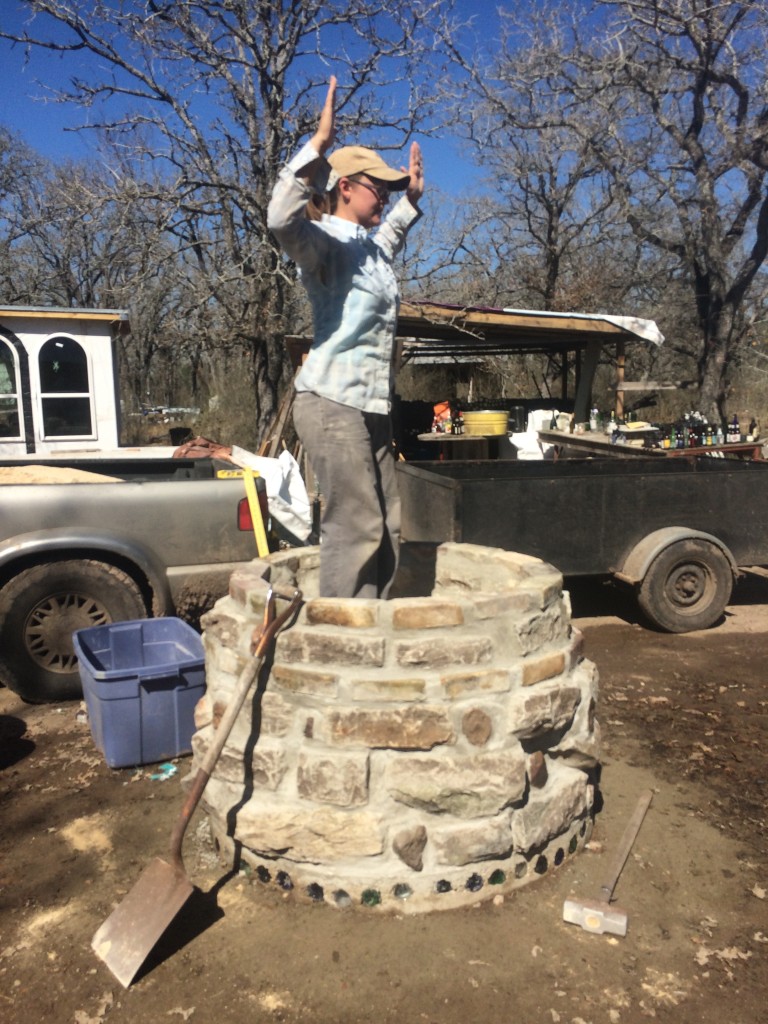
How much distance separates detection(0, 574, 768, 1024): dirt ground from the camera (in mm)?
2416

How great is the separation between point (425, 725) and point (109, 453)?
216 inches

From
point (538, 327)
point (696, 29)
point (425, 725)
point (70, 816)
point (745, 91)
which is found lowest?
point (70, 816)

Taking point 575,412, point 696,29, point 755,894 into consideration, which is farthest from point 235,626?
point 696,29

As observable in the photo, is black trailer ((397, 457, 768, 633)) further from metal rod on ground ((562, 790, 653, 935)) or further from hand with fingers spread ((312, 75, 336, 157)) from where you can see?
hand with fingers spread ((312, 75, 336, 157))

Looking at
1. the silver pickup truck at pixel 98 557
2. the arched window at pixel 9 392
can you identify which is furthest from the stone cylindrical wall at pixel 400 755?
the arched window at pixel 9 392

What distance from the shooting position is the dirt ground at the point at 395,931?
2.42 m

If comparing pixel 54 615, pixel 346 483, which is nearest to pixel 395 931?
pixel 346 483

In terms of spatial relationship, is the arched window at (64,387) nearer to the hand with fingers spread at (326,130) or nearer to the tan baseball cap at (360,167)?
the tan baseball cap at (360,167)

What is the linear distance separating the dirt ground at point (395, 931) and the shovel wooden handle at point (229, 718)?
12.8 inches

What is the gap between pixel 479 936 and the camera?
2695 mm

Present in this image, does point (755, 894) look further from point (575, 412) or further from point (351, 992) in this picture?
point (575, 412)

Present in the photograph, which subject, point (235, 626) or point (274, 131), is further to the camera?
point (274, 131)

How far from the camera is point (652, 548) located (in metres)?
6.14

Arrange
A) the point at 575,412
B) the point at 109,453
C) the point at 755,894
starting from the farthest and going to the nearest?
the point at 575,412, the point at 109,453, the point at 755,894
